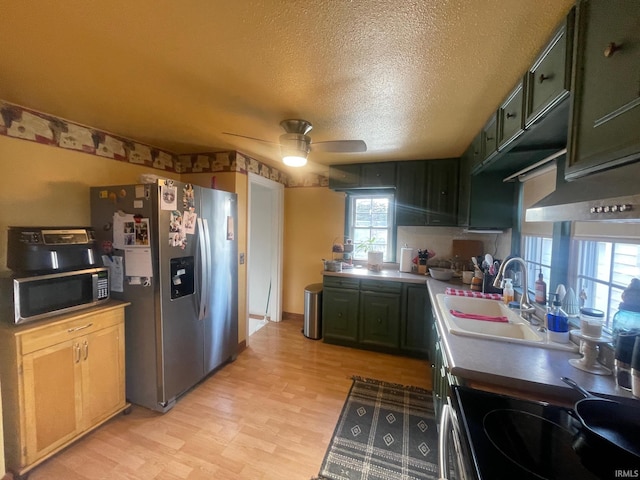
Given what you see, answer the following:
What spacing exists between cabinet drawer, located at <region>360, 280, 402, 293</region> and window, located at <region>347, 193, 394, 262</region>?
670mm

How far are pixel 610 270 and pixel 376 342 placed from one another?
2186 mm

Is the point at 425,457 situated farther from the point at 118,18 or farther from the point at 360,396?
the point at 118,18

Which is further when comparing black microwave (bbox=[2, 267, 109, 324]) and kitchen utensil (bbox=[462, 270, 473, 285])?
kitchen utensil (bbox=[462, 270, 473, 285])

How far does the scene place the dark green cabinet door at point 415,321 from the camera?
2.86 metres

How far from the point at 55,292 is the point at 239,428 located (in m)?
1.56

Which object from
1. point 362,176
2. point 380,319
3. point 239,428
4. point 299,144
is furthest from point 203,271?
point 362,176

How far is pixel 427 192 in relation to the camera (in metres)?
3.17

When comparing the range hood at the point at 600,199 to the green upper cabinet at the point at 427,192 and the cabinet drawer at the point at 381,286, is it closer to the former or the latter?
the cabinet drawer at the point at 381,286

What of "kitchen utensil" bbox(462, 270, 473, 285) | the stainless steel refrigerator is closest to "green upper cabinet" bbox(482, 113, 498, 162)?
"kitchen utensil" bbox(462, 270, 473, 285)

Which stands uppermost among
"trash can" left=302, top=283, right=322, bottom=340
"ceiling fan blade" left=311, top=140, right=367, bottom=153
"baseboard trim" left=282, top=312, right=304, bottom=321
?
"ceiling fan blade" left=311, top=140, right=367, bottom=153

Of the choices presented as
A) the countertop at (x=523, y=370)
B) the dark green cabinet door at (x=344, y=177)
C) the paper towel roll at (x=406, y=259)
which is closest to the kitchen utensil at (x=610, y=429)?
the countertop at (x=523, y=370)

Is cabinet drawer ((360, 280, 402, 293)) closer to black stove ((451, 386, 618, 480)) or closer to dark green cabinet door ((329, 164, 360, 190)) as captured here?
dark green cabinet door ((329, 164, 360, 190))

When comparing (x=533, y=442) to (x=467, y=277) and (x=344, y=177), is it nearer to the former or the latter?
(x=467, y=277)

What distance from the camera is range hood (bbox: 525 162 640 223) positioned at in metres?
0.63
